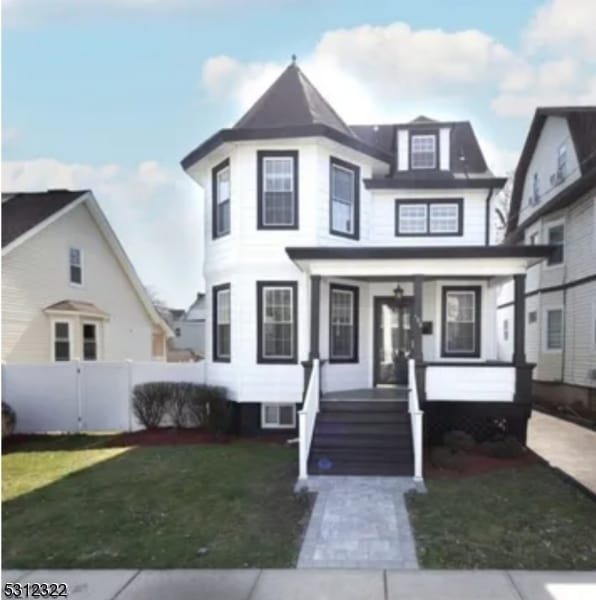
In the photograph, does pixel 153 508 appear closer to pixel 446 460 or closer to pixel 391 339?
pixel 446 460

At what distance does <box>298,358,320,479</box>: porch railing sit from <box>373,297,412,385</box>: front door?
275cm

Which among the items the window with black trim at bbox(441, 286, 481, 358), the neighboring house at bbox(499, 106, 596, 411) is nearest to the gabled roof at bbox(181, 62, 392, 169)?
the window with black trim at bbox(441, 286, 481, 358)

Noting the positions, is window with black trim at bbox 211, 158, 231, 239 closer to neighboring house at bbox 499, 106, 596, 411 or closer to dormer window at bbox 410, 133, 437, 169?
dormer window at bbox 410, 133, 437, 169

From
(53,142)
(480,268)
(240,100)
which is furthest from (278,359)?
(53,142)

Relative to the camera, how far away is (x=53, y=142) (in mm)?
16953

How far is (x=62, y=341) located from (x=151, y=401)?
5732mm

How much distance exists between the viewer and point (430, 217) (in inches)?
506

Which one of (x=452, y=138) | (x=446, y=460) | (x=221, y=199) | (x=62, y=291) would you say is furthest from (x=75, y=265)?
(x=446, y=460)

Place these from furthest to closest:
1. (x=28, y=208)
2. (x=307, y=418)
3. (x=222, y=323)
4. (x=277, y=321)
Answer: (x=28, y=208), (x=222, y=323), (x=277, y=321), (x=307, y=418)

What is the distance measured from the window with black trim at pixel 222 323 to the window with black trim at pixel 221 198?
135cm

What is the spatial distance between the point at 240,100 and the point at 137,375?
25.3 feet

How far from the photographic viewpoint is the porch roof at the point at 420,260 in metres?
9.51

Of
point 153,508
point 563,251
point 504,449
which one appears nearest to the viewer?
point 153,508

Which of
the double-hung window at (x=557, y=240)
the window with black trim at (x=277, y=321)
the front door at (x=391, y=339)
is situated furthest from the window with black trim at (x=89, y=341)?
the double-hung window at (x=557, y=240)
